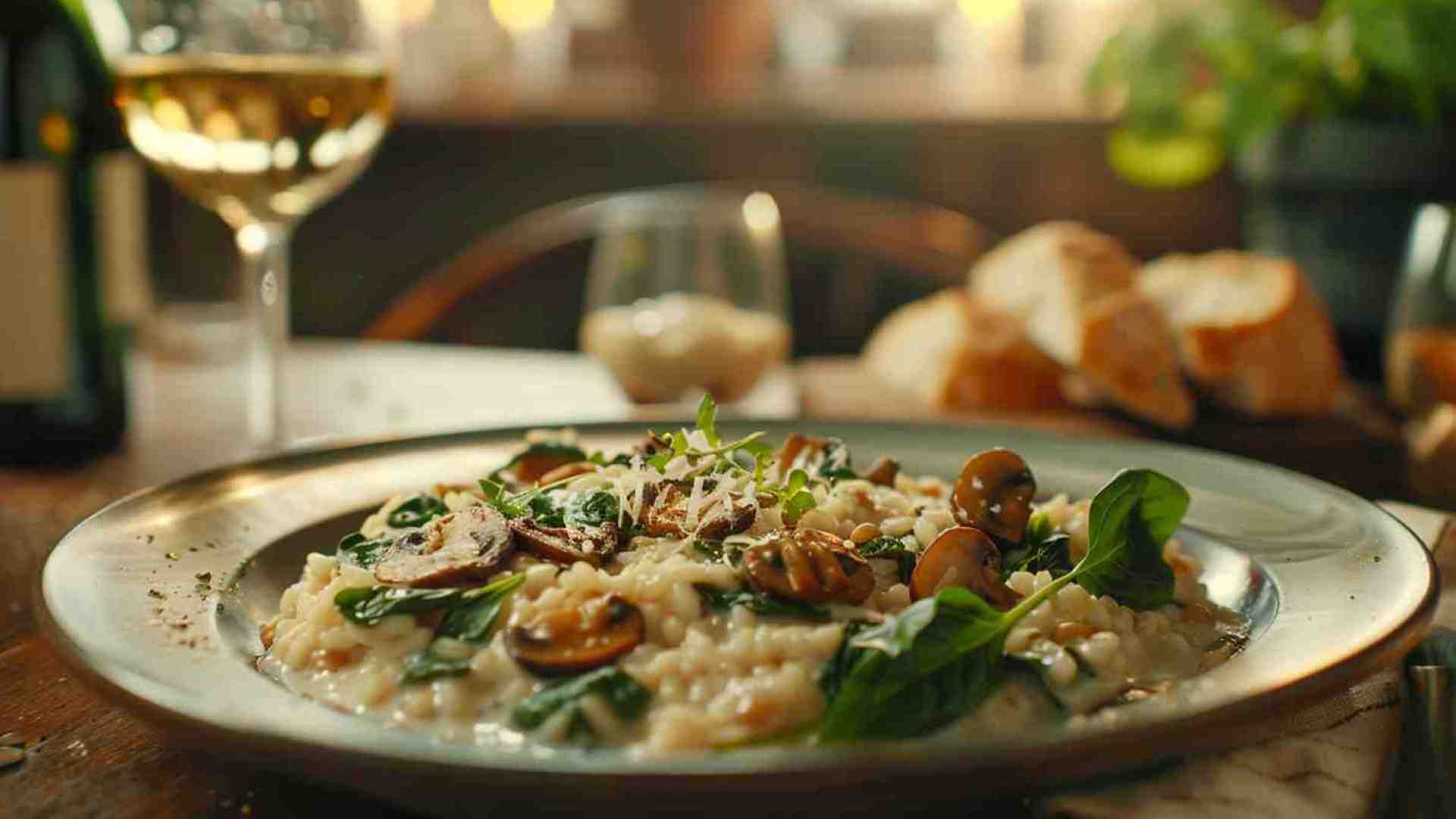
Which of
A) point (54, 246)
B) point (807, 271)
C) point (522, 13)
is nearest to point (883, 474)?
point (54, 246)

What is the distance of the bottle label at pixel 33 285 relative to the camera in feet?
7.20

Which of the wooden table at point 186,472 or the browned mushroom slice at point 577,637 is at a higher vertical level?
the browned mushroom slice at point 577,637

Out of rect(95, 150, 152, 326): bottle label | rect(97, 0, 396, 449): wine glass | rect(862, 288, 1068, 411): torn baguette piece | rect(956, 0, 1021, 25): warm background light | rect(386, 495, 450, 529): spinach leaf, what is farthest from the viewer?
rect(956, 0, 1021, 25): warm background light

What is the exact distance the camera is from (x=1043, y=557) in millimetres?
1350

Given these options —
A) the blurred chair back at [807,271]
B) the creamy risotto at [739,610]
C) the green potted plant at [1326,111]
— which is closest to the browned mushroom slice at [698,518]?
the creamy risotto at [739,610]

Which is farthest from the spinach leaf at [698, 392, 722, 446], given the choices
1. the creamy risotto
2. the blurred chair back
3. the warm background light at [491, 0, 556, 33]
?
the warm background light at [491, 0, 556, 33]

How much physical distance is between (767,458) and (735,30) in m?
4.36

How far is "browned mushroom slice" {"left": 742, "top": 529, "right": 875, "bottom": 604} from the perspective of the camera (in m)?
1.11

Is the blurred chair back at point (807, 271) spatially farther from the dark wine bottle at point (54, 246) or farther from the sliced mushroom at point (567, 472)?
the sliced mushroom at point (567, 472)

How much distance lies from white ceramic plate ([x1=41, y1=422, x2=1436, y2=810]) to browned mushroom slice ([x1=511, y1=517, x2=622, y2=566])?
0.23m

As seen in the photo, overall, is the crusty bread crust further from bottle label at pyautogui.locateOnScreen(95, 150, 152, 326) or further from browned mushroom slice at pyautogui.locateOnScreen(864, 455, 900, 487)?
bottle label at pyautogui.locateOnScreen(95, 150, 152, 326)

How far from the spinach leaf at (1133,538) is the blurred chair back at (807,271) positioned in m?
2.54

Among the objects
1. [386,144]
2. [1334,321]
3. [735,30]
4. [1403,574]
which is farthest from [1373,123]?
[386,144]

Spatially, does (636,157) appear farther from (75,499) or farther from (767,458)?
(767,458)
